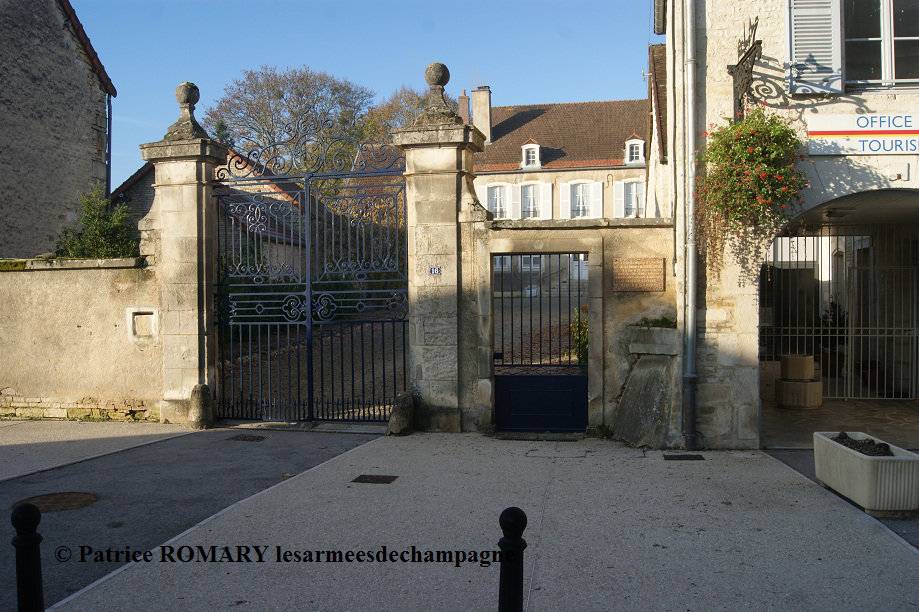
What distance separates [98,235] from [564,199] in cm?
2696

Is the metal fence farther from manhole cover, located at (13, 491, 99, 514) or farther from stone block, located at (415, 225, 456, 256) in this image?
manhole cover, located at (13, 491, 99, 514)

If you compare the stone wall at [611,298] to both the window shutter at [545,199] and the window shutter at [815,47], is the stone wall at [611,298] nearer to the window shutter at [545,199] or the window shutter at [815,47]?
the window shutter at [815,47]

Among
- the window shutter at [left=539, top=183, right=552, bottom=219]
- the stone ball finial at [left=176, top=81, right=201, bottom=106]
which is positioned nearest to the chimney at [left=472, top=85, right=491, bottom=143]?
the window shutter at [left=539, top=183, right=552, bottom=219]

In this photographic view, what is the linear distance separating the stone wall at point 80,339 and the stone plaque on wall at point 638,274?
19.7 feet

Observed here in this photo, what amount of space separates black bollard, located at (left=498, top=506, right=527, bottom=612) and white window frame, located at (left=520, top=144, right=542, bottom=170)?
37.3m

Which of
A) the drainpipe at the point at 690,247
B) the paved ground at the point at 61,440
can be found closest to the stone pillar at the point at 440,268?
the drainpipe at the point at 690,247

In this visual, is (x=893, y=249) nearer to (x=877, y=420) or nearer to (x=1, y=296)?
(x=877, y=420)

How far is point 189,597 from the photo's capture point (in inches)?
156

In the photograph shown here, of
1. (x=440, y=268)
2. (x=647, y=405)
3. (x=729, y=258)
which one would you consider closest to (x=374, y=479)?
(x=440, y=268)

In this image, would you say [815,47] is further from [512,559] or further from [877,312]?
[512,559]

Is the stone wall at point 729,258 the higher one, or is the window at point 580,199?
the window at point 580,199

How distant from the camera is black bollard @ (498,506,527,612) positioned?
9.52ft

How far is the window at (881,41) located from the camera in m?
7.63

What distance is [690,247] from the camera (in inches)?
295
